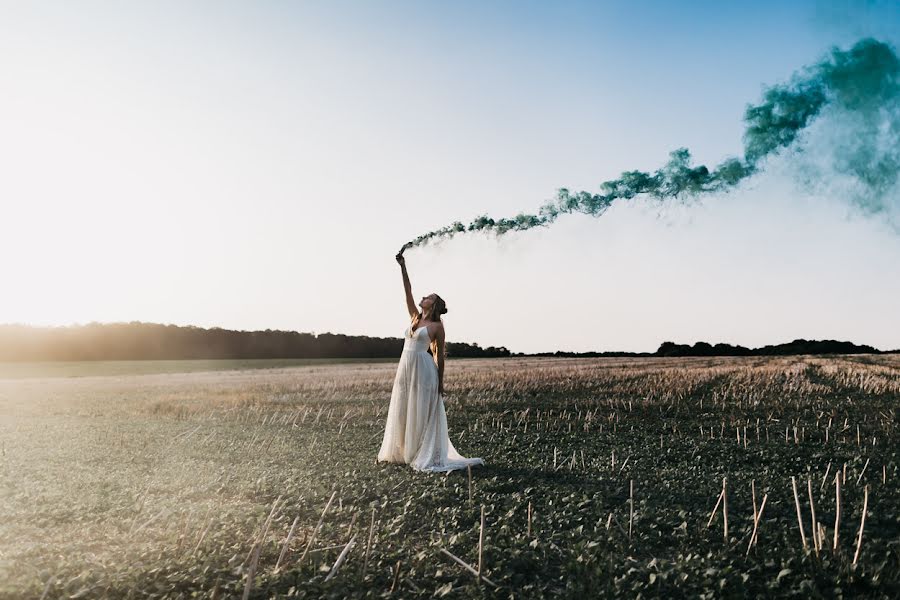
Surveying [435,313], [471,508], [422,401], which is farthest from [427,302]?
[471,508]

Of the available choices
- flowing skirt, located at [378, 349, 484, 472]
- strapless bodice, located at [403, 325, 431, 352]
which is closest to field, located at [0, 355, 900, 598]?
flowing skirt, located at [378, 349, 484, 472]

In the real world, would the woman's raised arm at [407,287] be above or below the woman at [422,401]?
above

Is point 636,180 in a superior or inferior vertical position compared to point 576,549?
superior

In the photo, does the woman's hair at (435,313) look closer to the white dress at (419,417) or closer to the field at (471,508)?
the white dress at (419,417)

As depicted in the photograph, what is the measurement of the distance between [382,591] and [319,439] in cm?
1459

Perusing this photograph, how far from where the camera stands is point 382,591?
8641 millimetres

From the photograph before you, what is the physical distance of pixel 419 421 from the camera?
16156mm

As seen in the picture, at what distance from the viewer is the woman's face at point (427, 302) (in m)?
16.5

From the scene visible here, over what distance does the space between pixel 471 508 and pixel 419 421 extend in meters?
4.16

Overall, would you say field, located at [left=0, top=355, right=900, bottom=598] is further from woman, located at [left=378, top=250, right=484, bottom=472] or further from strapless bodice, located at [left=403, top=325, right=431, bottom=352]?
strapless bodice, located at [left=403, top=325, right=431, bottom=352]

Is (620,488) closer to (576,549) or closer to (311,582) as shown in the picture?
(576,549)

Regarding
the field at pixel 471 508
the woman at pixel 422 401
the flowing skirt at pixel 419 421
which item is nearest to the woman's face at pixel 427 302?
the woman at pixel 422 401

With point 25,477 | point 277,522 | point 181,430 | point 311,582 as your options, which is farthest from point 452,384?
point 311,582

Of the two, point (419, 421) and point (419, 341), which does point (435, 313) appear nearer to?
point (419, 341)
